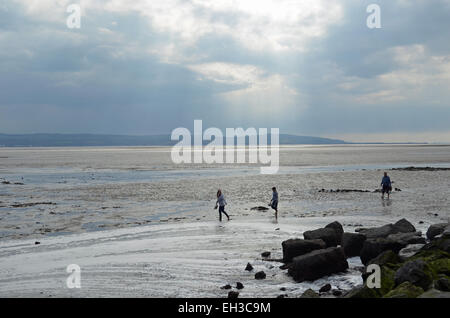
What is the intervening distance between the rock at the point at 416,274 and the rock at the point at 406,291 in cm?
62

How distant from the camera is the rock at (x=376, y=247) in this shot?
14102mm

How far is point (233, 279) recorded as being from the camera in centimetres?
1292

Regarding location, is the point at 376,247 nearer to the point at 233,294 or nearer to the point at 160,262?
the point at 233,294

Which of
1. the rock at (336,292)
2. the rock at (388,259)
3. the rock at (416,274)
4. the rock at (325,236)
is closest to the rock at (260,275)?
the rock at (336,292)

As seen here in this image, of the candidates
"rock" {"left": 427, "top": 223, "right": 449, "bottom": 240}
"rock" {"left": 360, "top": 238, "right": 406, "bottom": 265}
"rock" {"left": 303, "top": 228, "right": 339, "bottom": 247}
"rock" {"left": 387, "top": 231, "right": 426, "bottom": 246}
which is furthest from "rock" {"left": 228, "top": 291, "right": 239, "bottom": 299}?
"rock" {"left": 427, "top": 223, "right": 449, "bottom": 240}

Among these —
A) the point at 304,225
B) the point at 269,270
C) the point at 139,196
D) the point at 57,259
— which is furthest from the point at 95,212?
the point at 269,270

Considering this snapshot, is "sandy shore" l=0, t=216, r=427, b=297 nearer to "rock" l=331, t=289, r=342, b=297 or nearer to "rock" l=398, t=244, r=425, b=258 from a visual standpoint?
"rock" l=331, t=289, r=342, b=297

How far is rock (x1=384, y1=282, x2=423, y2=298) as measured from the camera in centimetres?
871

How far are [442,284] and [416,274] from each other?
699mm

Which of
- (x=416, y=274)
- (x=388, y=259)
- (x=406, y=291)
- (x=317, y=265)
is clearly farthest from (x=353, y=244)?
(x=406, y=291)

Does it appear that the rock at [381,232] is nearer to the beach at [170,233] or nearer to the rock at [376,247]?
the rock at [376,247]

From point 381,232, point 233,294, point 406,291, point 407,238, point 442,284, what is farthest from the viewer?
point 381,232

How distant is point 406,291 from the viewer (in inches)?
351

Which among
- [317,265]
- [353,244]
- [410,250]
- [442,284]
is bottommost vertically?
[317,265]
